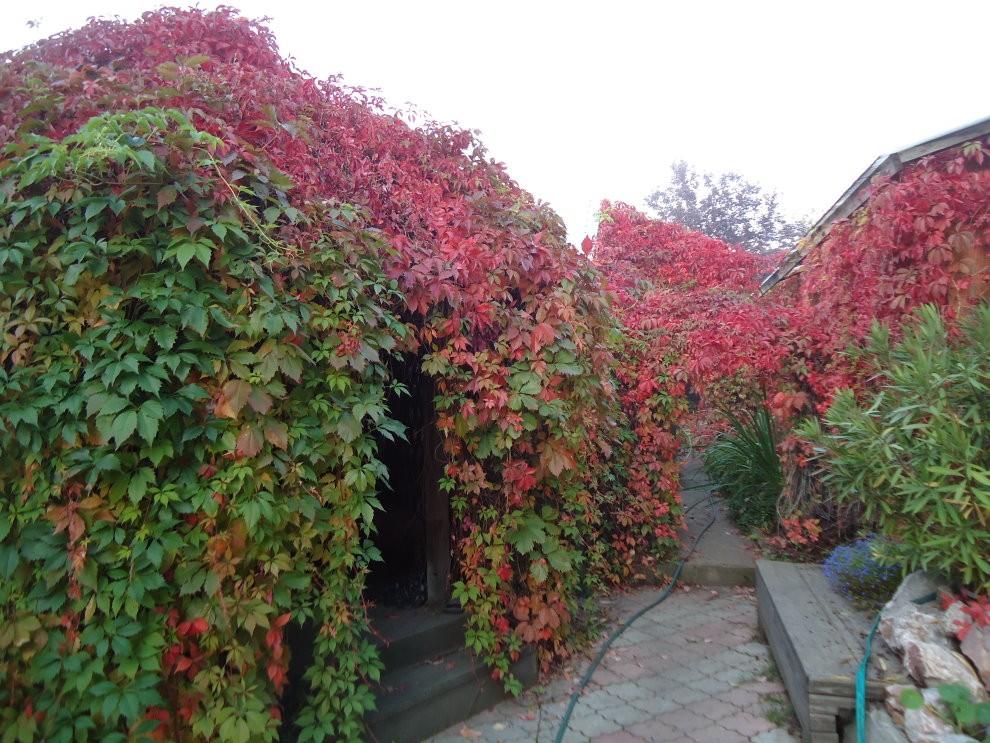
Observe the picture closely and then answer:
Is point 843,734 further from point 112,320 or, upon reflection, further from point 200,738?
point 112,320

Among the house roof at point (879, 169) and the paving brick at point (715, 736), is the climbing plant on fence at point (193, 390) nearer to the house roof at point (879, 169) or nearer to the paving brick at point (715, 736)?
the paving brick at point (715, 736)

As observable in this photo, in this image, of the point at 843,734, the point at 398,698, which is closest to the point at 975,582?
the point at 843,734

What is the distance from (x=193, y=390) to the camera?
2.30 metres

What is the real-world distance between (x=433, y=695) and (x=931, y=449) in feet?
9.38

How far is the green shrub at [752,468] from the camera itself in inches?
262

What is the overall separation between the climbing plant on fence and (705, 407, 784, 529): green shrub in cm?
415

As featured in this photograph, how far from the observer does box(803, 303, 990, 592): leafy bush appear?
2.80m

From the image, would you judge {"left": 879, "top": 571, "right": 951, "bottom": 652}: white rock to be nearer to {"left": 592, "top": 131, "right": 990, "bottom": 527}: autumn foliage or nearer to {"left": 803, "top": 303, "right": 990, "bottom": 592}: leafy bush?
{"left": 803, "top": 303, "right": 990, "bottom": 592}: leafy bush

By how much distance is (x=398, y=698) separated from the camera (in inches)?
130

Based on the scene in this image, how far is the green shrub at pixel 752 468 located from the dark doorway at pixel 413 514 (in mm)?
3828

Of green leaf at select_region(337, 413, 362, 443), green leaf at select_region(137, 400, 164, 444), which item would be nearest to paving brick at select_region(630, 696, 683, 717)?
green leaf at select_region(337, 413, 362, 443)

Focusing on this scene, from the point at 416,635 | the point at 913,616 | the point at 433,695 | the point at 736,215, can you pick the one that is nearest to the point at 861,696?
the point at 913,616

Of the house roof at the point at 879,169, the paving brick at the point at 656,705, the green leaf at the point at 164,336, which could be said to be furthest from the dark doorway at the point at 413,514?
the house roof at the point at 879,169

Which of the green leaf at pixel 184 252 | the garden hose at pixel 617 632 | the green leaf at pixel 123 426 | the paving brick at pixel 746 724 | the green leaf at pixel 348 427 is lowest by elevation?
the paving brick at pixel 746 724
